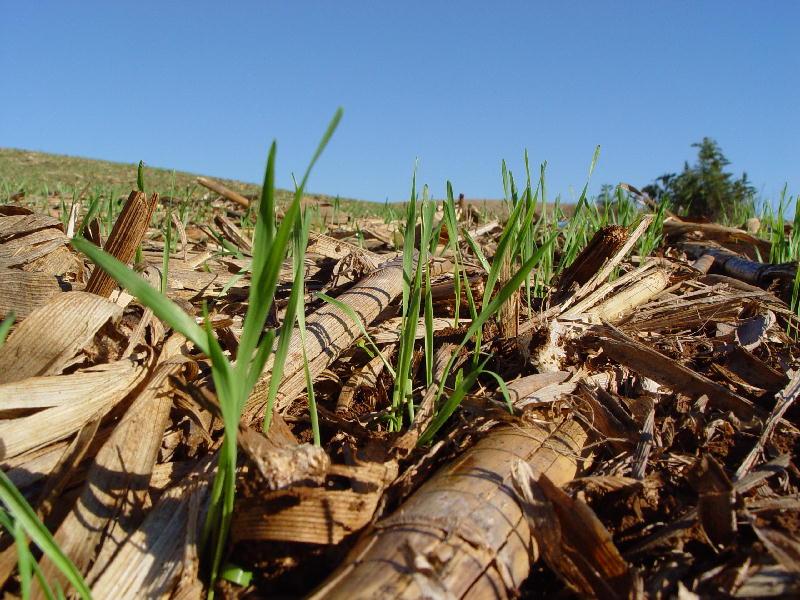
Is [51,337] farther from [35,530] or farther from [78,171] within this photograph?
[78,171]

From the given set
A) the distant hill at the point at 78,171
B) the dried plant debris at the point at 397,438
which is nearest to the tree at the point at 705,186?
the distant hill at the point at 78,171

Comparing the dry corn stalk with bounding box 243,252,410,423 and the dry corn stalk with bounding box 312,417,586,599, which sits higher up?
the dry corn stalk with bounding box 243,252,410,423

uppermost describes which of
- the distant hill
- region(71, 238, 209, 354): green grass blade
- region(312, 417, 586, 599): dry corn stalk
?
the distant hill

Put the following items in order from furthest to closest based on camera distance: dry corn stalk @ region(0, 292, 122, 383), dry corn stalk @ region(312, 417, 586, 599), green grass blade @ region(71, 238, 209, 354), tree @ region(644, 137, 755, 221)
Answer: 1. tree @ region(644, 137, 755, 221)
2. dry corn stalk @ region(0, 292, 122, 383)
3. dry corn stalk @ region(312, 417, 586, 599)
4. green grass blade @ region(71, 238, 209, 354)

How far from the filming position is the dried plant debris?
105cm

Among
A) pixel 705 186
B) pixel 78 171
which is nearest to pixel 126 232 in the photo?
pixel 705 186

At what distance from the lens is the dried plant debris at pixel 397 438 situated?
3.45 ft

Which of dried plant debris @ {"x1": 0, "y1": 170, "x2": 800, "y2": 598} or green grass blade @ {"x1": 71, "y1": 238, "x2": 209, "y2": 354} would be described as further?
dried plant debris @ {"x1": 0, "y1": 170, "x2": 800, "y2": 598}

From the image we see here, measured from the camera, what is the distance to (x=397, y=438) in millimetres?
1362

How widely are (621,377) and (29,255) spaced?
5.34 ft

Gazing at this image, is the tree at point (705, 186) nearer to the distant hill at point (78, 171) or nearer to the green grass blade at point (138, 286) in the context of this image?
the distant hill at point (78, 171)

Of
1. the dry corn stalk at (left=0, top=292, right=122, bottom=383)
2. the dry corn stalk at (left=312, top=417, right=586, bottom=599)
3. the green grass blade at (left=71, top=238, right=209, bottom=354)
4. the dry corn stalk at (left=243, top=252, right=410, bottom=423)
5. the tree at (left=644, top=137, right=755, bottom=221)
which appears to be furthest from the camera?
the tree at (left=644, top=137, right=755, bottom=221)

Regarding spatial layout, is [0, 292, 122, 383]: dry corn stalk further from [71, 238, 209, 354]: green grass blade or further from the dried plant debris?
[71, 238, 209, 354]: green grass blade

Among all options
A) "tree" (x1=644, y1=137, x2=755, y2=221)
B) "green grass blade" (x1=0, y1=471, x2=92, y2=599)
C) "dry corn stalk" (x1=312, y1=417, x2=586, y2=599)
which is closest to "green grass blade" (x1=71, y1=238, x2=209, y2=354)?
"green grass blade" (x1=0, y1=471, x2=92, y2=599)
